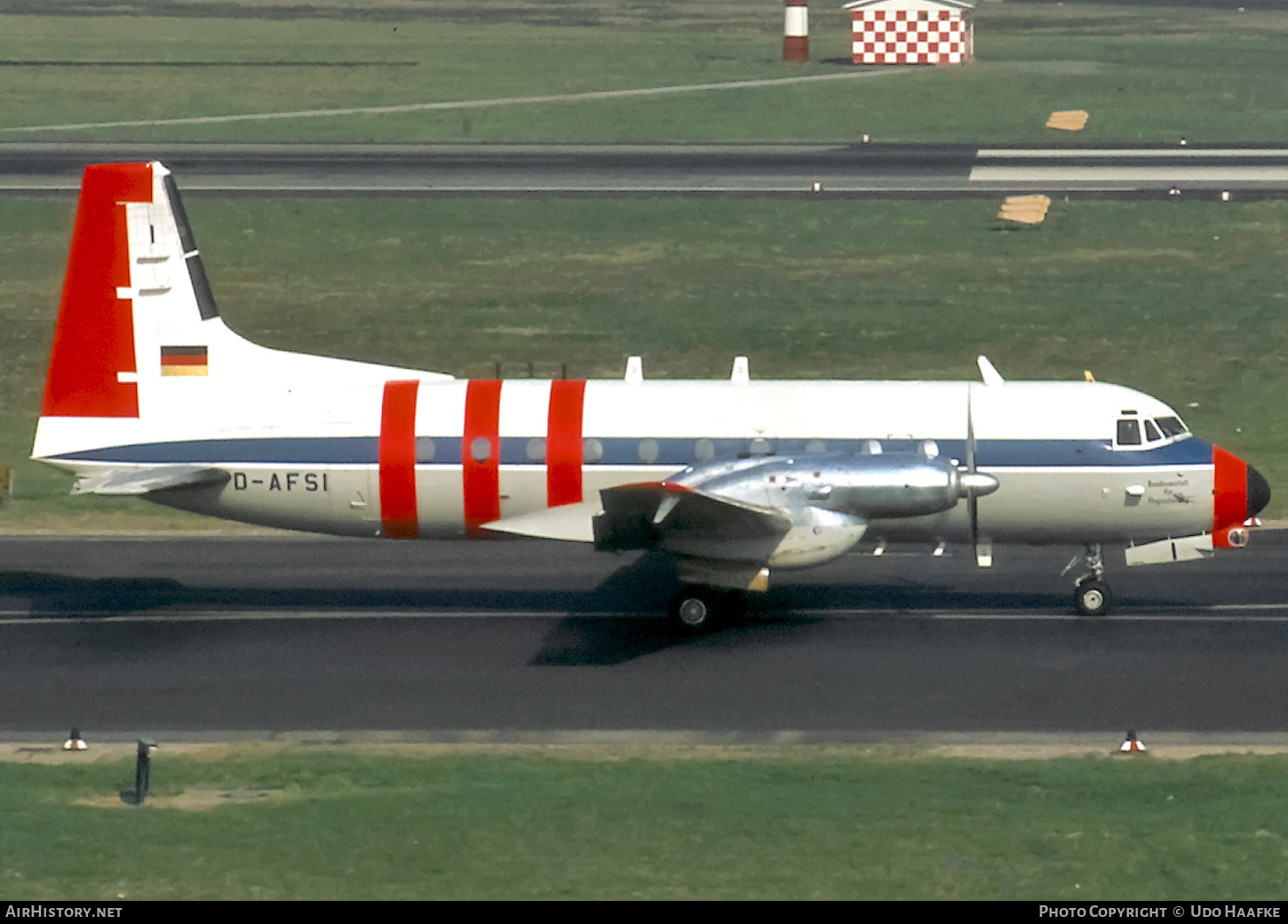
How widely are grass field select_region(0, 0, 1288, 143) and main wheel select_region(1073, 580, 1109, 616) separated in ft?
155

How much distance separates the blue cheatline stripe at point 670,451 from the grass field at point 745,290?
37.6ft

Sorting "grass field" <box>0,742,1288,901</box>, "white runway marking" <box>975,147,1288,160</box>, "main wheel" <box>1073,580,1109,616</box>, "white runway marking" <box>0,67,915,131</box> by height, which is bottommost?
"grass field" <box>0,742,1288,901</box>

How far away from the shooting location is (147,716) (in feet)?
82.3

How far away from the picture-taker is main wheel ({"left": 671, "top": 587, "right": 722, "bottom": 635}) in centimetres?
2844

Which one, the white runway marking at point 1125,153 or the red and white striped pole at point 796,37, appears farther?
the red and white striped pole at point 796,37

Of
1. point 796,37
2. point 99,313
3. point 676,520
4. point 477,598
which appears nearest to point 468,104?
point 796,37

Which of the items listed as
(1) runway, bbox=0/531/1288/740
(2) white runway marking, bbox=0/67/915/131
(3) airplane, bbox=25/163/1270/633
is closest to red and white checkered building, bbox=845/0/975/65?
(2) white runway marking, bbox=0/67/915/131

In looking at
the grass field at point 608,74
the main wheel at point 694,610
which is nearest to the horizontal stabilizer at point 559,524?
the main wheel at point 694,610

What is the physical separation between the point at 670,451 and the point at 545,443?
1.84 metres

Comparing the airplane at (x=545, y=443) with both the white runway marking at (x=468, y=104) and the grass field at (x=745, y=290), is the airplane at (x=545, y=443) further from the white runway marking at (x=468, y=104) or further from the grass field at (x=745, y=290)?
the white runway marking at (x=468, y=104)

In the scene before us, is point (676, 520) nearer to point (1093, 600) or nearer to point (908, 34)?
point (1093, 600)

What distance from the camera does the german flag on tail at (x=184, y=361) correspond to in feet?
96.3

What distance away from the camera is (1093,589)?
29234 millimetres

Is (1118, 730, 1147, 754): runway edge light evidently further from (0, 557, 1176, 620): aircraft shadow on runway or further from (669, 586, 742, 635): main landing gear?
(669, 586, 742, 635): main landing gear
